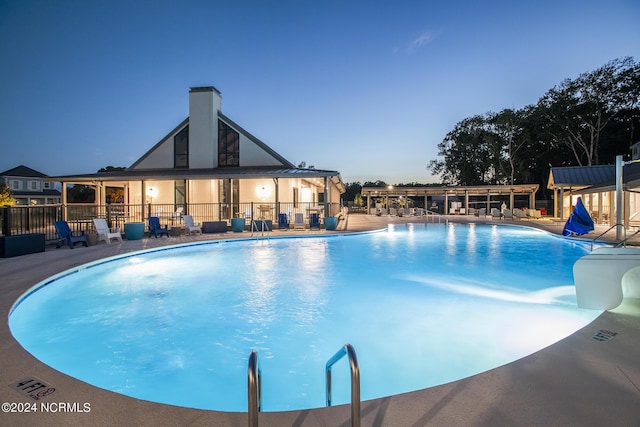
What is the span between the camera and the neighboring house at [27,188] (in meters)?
42.1

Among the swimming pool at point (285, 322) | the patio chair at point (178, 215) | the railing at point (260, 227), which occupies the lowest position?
the swimming pool at point (285, 322)

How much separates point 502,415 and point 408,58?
24.4 m

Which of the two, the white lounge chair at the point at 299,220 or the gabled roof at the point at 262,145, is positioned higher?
the gabled roof at the point at 262,145

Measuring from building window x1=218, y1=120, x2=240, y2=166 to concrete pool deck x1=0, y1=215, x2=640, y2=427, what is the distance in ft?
64.9

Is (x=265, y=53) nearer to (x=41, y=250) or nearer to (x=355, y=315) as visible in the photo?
(x=41, y=250)

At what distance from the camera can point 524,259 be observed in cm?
1125

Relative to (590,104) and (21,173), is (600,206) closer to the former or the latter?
(590,104)

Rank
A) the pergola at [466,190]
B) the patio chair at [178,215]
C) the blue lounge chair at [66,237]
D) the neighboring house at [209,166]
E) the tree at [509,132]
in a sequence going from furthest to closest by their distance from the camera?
the tree at [509,132]
the pergola at [466,190]
the neighboring house at [209,166]
the patio chair at [178,215]
the blue lounge chair at [66,237]

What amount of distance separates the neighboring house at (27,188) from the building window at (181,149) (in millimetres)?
30116

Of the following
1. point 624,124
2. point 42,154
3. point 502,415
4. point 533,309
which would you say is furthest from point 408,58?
point 42,154

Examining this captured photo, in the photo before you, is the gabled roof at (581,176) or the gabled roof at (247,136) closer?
the gabled roof at (247,136)

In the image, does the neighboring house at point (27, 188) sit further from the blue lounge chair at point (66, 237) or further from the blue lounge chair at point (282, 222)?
the blue lounge chair at point (282, 222)

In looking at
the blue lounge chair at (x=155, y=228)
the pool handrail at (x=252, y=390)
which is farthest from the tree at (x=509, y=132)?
the pool handrail at (x=252, y=390)

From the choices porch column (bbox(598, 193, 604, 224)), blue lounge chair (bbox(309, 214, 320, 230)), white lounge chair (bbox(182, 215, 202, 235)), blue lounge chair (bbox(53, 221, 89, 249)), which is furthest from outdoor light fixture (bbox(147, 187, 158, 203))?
porch column (bbox(598, 193, 604, 224))
